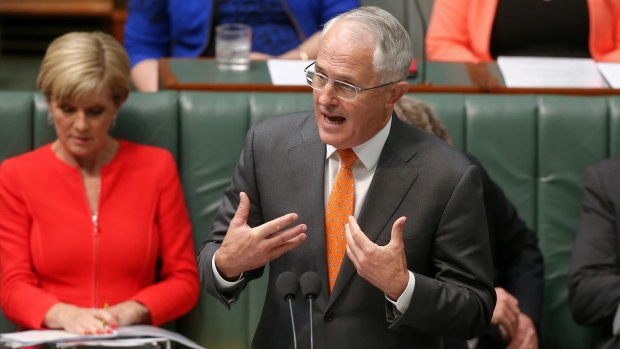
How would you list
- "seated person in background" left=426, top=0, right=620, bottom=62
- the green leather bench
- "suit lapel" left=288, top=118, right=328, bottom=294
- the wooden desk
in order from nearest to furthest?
"suit lapel" left=288, top=118, right=328, bottom=294
the green leather bench
the wooden desk
"seated person in background" left=426, top=0, right=620, bottom=62

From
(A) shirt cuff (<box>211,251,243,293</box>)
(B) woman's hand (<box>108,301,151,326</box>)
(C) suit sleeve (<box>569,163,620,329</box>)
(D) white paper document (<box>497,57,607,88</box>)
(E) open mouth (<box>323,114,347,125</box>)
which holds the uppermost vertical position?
(E) open mouth (<box>323,114,347,125</box>)

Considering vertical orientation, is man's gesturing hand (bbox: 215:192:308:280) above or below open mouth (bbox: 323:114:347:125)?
below

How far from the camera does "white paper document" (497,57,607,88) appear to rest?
3.69 meters

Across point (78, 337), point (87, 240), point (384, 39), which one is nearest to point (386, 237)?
point (384, 39)

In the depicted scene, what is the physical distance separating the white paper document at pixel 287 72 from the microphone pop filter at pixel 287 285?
1.45 m

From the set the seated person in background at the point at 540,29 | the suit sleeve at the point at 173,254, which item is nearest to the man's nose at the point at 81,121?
the suit sleeve at the point at 173,254

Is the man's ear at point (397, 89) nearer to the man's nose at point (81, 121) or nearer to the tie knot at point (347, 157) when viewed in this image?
the tie knot at point (347, 157)

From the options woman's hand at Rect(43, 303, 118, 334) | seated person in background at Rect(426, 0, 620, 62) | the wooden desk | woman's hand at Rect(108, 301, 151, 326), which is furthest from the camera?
seated person in background at Rect(426, 0, 620, 62)

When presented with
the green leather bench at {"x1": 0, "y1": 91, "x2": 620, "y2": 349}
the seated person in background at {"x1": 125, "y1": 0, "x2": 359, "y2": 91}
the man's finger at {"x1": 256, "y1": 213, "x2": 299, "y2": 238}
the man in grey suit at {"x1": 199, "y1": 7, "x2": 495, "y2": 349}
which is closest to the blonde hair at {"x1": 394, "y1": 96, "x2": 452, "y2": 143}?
the green leather bench at {"x1": 0, "y1": 91, "x2": 620, "y2": 349}

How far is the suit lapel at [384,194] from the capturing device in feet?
7.76

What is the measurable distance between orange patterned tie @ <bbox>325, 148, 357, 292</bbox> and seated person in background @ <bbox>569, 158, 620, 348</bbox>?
995mm

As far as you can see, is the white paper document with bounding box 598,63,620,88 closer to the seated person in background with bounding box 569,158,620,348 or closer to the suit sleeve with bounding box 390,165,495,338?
the seated person in background with bounding box 569,158,620,348

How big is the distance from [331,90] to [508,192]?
1369 mm

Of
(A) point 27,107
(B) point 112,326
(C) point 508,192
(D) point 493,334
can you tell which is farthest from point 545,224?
(A) point 27,107
